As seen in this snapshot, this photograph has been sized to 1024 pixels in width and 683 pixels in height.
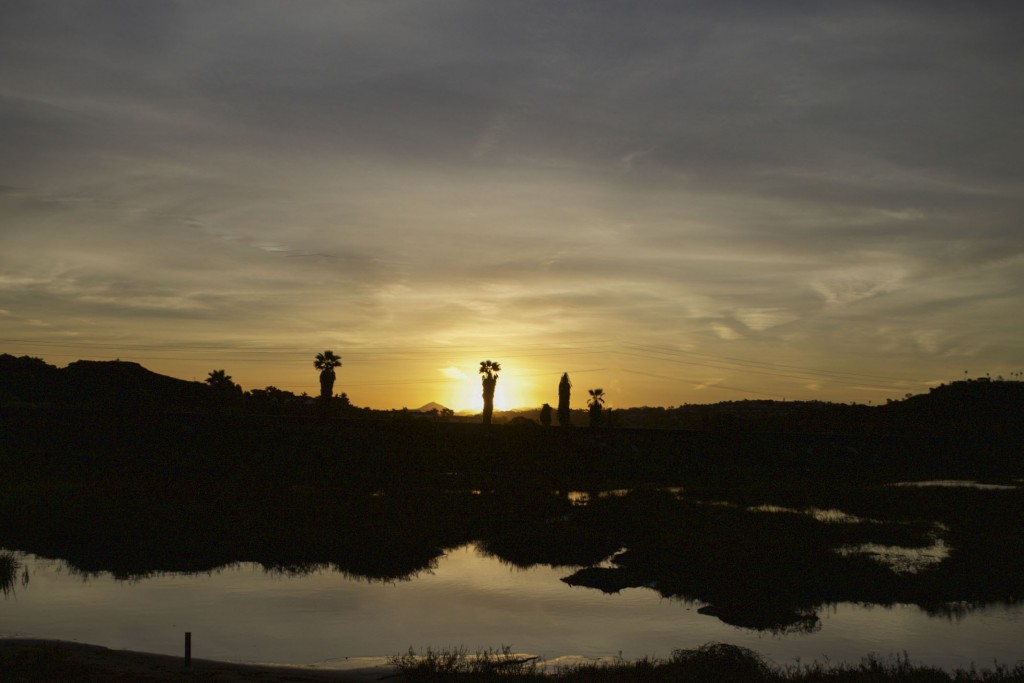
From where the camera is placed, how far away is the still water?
76.9 ft

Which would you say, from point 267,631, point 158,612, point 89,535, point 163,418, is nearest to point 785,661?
point 267,631

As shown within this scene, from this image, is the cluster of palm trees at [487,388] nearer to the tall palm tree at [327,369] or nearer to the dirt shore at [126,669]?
the tall palm tree at [327,369]

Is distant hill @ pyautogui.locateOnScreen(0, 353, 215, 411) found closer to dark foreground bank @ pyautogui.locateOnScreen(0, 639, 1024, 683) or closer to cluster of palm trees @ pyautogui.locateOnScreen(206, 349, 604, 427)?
cluster of palm trees @ pyautogui.locateOnScreen(206, 349, 604, 427)

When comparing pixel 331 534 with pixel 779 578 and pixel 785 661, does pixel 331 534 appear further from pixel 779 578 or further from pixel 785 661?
pixel 785 661

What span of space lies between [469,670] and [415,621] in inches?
303

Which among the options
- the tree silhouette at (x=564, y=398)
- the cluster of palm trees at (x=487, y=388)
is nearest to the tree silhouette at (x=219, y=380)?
the cluster of palm trees at (x=487, y=388)

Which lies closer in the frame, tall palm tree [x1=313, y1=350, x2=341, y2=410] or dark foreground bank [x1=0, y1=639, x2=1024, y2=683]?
dark foreground bank [x1=0, y1=639, x2=1024, y2=683]

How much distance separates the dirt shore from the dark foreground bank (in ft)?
0.07

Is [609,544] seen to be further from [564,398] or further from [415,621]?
[564,398]

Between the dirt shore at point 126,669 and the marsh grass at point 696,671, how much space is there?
155cm

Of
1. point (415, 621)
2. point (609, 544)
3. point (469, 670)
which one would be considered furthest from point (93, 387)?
point (469, 670)

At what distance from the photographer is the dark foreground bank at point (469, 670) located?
1839 cm

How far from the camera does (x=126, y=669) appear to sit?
1927 cm

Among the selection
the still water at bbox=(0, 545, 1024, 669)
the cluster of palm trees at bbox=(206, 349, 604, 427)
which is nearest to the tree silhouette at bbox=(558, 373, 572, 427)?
the cluster of palm trees at bbox=(206, 349, 604, 427)
